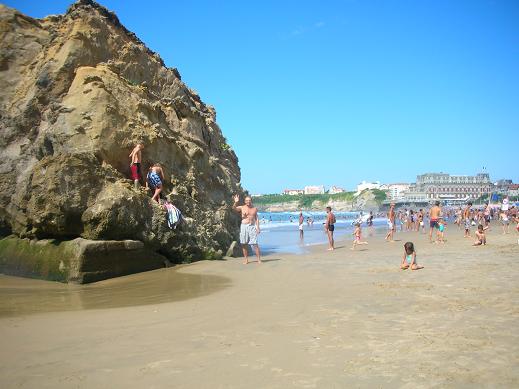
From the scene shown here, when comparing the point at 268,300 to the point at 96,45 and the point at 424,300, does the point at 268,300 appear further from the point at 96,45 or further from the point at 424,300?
the point at 96,45

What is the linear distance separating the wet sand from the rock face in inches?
93.8

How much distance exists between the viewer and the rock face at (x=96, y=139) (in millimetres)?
9141

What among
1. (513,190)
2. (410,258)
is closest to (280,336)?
(410,258)

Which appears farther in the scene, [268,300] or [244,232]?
[244,232]

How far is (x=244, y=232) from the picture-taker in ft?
36.8

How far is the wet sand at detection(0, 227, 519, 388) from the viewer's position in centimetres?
334

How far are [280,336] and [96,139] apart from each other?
25.6 feet

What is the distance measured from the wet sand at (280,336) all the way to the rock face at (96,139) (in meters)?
2.38

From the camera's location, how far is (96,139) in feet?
33.4

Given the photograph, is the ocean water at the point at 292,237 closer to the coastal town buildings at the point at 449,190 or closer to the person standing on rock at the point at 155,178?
the person standing on rock at the point at 155,178

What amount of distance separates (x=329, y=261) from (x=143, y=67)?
A: 9.10 metres

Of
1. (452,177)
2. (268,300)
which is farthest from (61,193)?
(452,177)

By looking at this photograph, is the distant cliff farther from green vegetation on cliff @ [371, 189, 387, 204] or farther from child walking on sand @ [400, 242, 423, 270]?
child walking on sand @ [400, 242, 423, 270]

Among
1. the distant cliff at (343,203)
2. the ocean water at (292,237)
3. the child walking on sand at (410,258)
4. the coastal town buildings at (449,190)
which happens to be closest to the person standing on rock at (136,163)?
the child walking on sand at (410,258)
